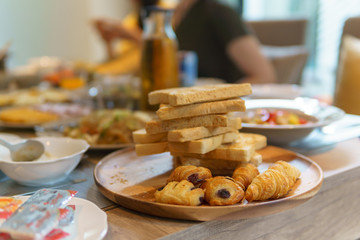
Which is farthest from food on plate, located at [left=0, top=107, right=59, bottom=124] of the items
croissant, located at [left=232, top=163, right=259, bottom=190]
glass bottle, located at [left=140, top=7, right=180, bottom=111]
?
croissant, located at [left=232, top=163, right=259, bottom=190]

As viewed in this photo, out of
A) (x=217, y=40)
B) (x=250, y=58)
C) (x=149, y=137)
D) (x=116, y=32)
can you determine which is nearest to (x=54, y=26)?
(x=116, y=32)

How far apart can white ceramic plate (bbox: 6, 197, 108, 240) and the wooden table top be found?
Answer: 0.04m

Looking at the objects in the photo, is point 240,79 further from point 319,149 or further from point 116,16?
point 116,16

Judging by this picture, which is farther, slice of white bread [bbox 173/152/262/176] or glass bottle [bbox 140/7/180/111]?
glass bottle [bbox 140/7/180/111]

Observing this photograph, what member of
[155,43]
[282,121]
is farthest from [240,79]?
[282,121]

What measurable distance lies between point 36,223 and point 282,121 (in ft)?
2.41

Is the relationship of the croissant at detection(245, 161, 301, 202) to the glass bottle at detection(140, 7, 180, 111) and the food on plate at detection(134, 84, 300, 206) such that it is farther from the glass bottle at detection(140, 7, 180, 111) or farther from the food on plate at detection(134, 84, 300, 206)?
the glass bottle at detection(140, 7, 180, 111)

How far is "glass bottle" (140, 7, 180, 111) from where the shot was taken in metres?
1.35

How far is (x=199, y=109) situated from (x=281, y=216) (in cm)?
27

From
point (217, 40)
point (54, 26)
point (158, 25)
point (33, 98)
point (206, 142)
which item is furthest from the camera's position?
point (54, 26)

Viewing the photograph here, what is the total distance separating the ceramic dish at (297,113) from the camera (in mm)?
925

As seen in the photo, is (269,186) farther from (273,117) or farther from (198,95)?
(273,117)

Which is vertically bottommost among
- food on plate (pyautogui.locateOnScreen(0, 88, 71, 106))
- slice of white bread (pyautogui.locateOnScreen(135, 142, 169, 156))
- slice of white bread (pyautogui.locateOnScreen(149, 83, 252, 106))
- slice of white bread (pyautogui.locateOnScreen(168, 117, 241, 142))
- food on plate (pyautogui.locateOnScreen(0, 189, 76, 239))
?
food on plate (pyautogui.locateOnScreen(0, 88, 71, 106))

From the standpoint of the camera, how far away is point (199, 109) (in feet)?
2.38
